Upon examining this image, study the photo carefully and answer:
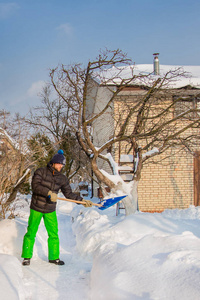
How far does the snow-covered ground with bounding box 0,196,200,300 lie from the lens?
296cm

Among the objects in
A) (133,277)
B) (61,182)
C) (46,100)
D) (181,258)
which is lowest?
(133,277)

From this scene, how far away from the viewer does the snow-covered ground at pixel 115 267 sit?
2.96m

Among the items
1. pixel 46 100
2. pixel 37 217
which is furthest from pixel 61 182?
pixel 46 100

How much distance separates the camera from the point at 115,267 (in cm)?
376

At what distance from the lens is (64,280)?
4.54m

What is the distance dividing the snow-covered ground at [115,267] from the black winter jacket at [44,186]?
0.86 m

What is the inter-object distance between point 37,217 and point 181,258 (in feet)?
9.14

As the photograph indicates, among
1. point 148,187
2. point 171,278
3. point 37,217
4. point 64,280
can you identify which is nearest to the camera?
point 171,278

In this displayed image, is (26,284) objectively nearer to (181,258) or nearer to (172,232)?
(181,258)

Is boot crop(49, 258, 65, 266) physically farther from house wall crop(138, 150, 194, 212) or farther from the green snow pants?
house wall crop(138, 150, 194, 212)

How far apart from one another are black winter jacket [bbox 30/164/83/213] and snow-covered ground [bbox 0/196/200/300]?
2.83ft

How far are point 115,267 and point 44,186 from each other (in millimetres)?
2137

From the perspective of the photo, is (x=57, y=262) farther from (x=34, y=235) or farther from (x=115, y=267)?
(x=115, y=267)

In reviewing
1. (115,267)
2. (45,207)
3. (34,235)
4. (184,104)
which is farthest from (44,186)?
(184,104)
